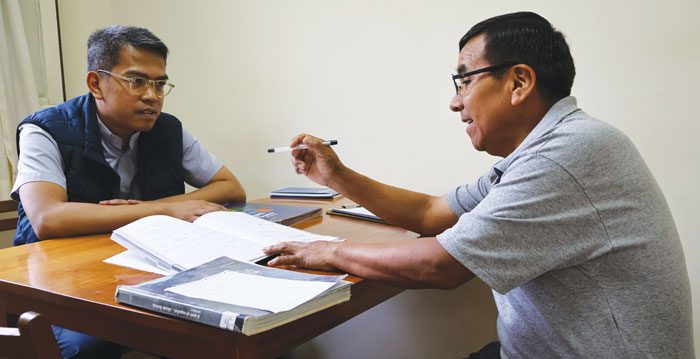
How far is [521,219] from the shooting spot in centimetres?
79

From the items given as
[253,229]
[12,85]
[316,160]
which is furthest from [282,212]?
[12,85]

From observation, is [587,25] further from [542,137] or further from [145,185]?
[145,185]

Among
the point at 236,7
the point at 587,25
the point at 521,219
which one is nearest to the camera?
the point at 521,219

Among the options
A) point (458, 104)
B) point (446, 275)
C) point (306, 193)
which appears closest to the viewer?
point (446, 275)

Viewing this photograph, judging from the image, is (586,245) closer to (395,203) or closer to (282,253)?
(282,253)

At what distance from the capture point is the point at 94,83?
170 cm

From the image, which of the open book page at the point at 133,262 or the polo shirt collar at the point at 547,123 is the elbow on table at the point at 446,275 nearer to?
the polo shirt collar at the point at 547,123

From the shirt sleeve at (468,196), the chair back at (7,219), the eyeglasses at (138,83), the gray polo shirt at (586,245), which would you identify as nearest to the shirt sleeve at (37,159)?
the eyeglasses at (138,83)

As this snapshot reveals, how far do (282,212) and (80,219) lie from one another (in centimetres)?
51

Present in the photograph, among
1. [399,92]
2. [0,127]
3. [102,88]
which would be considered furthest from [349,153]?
[0,127]

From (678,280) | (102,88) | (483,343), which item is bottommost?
(483,343)

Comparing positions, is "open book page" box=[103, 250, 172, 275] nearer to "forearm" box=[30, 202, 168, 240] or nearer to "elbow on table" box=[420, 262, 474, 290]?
"forearm" box=[30, 202, 168, 240]

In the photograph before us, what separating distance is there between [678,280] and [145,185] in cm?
154

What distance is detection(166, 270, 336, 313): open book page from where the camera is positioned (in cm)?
72
